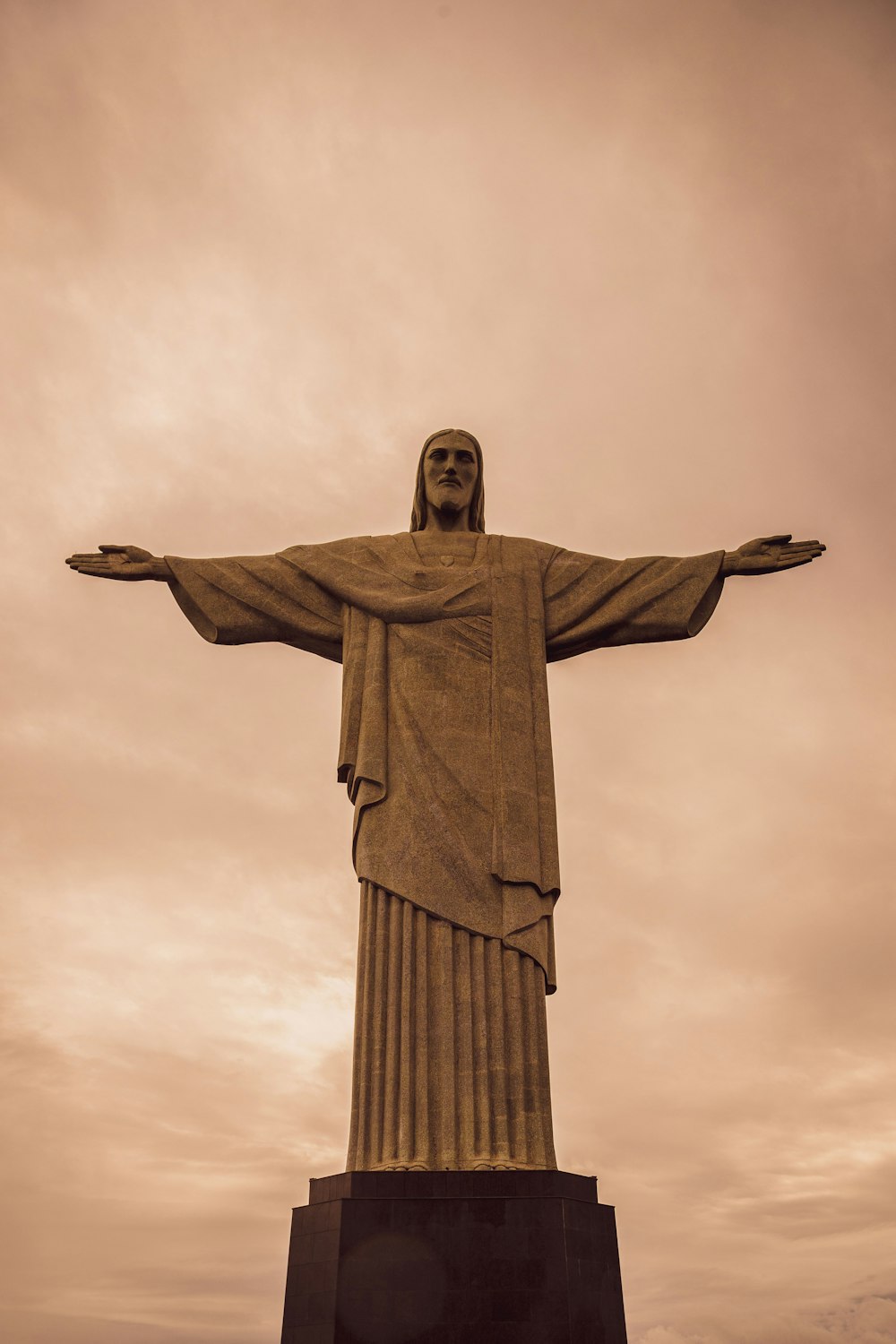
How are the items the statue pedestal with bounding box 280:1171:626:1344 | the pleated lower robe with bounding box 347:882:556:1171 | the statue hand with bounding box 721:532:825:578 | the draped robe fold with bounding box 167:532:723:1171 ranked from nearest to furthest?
1. the statue pedestal with bounding box 280:1171:626:1344
2. the pleated lower robe with bounding box 347:882:556:1171
3. the draped robe fold with bounding box 167:532:723:1171
4. the statue hand with bounding box 721:532:825:578

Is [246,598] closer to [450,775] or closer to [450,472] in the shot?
[450,472]

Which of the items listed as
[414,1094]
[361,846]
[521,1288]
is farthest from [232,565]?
[521,1288]

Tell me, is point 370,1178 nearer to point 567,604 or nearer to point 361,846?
point 361,846

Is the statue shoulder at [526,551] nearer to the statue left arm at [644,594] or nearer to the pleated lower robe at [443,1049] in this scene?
the statue left arm at [644,594]

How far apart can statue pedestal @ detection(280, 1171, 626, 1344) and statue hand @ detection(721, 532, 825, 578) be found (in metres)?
6.05

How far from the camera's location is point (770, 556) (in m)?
11.9

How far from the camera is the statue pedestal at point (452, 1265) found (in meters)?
8.28

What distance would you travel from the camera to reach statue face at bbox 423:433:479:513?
1245 cm

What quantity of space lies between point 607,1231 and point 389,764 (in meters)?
4.23

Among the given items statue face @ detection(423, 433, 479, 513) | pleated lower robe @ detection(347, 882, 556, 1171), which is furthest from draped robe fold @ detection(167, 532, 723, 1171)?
statue face @ detection(423, 433, 479, 513)

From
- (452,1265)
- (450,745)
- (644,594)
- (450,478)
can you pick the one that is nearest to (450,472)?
(450,478)

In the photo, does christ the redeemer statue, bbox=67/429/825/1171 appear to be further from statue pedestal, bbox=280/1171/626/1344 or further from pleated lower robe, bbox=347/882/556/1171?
statue pedestal, bbox=280/1171/626/1344

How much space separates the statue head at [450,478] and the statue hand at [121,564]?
2.74 meters

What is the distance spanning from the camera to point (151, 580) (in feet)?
39.7
